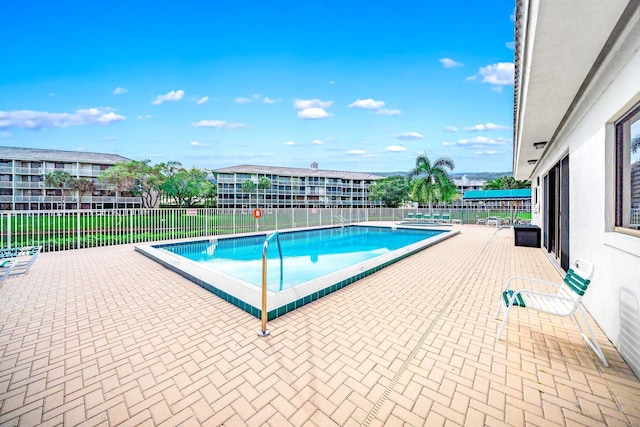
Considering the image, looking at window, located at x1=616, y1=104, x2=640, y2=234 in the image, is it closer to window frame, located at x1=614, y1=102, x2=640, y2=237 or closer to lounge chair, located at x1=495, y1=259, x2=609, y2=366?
window frame, located at x1=614, y1=102, x2=640, y2=237

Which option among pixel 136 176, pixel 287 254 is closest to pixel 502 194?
pixel 287 254

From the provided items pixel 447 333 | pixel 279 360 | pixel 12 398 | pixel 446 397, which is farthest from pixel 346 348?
pixel 12 398

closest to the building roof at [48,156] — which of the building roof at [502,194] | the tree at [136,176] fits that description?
the tree at [136,176]

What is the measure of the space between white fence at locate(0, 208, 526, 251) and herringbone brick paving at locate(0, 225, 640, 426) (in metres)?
5.48

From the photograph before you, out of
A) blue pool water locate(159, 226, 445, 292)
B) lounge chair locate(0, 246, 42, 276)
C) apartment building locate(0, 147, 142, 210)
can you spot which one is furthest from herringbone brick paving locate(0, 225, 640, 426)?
apartment building locate(0, 147, 142, 210)

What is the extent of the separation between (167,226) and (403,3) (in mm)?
14181

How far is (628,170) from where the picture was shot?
9.09 ft

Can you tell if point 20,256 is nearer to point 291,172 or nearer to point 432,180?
point 432,180

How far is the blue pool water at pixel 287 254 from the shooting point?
6703 mm

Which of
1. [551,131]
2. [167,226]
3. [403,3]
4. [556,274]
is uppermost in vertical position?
[403,3]

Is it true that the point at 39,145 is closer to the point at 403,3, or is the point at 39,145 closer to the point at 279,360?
the point at 403,3

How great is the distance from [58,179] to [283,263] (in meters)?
43.0

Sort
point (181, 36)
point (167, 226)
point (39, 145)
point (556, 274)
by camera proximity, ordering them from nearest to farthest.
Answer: point (556, 274) < point (167, 226) < point (181, 36) < point (39, 145)

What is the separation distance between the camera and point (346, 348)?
2705mm
